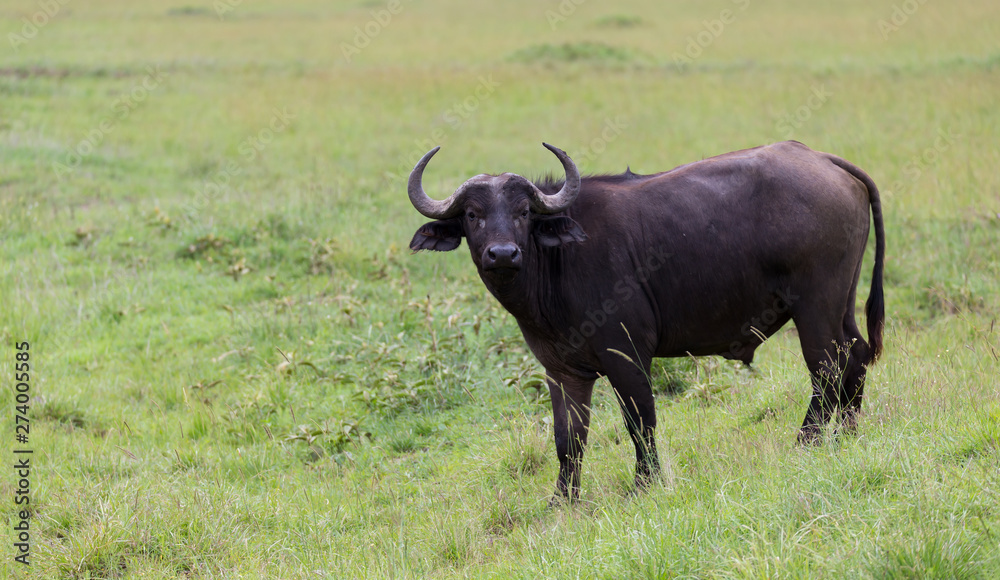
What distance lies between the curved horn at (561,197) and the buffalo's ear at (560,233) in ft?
0.23

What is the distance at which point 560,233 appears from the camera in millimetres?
5344

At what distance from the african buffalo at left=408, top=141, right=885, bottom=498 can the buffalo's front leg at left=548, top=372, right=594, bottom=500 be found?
1cm

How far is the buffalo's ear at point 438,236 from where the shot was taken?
18.3 feet

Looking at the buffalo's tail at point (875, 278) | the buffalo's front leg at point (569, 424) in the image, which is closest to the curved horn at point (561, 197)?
the buffalo's front leg at point (569, 424)

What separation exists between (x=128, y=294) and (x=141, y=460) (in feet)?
12.2

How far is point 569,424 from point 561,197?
4.90ft

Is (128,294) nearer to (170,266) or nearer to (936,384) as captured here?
(170,266)

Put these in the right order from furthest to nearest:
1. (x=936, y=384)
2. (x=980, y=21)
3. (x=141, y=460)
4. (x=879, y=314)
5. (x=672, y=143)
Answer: (x=980, y=21), (x=672, y=143), (x=141, y=460), (x=879, y=314), (x=936, y=384)

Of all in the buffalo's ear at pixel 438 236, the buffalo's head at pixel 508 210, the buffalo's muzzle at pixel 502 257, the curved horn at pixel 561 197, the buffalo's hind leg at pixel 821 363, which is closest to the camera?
the buffalo's muzzle at pixel 502 257

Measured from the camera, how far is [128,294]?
960 cm

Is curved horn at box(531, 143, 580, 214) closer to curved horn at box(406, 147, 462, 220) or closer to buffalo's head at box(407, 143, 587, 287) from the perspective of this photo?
buffalo's head at box(407, 143, 587, 287)

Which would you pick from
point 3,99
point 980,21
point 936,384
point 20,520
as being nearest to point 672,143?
point 936,384

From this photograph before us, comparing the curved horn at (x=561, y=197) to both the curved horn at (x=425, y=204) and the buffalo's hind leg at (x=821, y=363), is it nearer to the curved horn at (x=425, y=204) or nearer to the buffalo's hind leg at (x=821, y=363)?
the curved horn at (x=425, y=204)

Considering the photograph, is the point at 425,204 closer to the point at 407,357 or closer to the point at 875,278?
the point at 407,357
